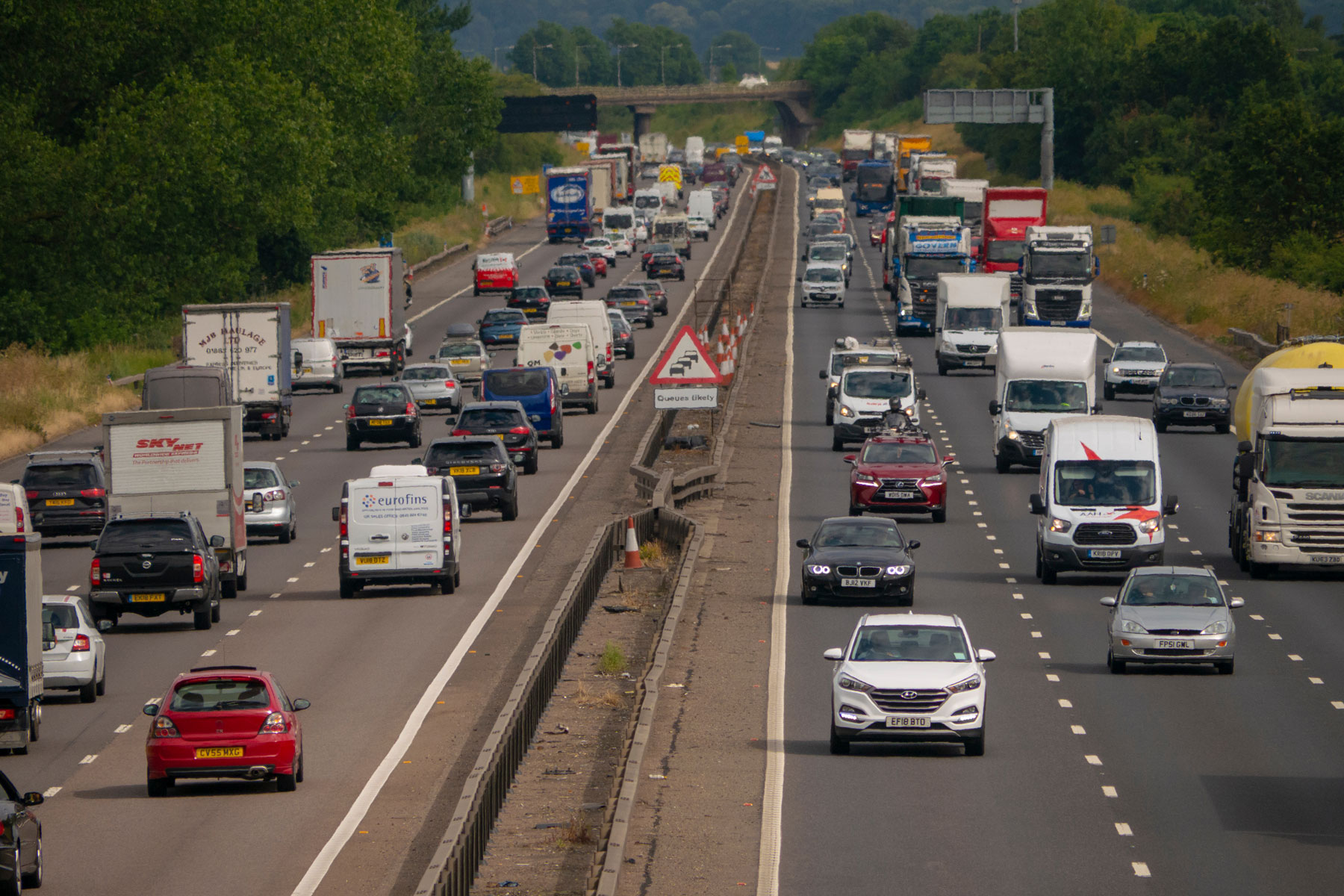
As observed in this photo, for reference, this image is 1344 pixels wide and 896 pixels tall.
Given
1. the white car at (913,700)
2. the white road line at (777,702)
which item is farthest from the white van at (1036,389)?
the white car at (913,700)

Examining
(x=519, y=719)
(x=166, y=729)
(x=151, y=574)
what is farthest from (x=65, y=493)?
(x=519, y=719)

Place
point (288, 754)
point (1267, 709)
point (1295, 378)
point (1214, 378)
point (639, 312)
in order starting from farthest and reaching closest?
point (639, 312), point (1214, 378), point (1295, 378), point (1267, 709), point (288, 754)

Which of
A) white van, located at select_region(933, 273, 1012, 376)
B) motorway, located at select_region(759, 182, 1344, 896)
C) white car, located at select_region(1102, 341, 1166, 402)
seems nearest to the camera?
motorway, located at select_region(759, 182, 1344, 896)

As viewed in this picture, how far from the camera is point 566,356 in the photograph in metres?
56.4

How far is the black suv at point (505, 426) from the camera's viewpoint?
45469 millimetres

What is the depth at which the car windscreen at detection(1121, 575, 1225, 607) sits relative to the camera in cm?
2788

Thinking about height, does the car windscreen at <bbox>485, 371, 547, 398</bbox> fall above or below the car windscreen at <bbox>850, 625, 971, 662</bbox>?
above

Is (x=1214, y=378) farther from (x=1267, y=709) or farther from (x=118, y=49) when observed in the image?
(x=118, y=49)

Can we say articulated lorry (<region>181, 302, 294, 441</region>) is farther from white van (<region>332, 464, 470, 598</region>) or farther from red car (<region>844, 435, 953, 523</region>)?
white van (<region>332, 464, 470, 598</region>)

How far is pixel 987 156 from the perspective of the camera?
17250cm

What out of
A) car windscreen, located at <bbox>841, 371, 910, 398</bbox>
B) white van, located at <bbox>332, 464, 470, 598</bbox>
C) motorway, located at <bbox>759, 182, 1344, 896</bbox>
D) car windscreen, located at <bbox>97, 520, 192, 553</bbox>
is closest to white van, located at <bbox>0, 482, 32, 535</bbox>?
car windscreen, located at <bbox>97, 520, 192, 553</bbox>

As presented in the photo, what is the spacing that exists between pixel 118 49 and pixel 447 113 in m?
43.8

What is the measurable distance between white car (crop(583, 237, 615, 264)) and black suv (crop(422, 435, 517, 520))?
64.0m

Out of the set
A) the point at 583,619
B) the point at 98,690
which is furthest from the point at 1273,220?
the point at 98,690
